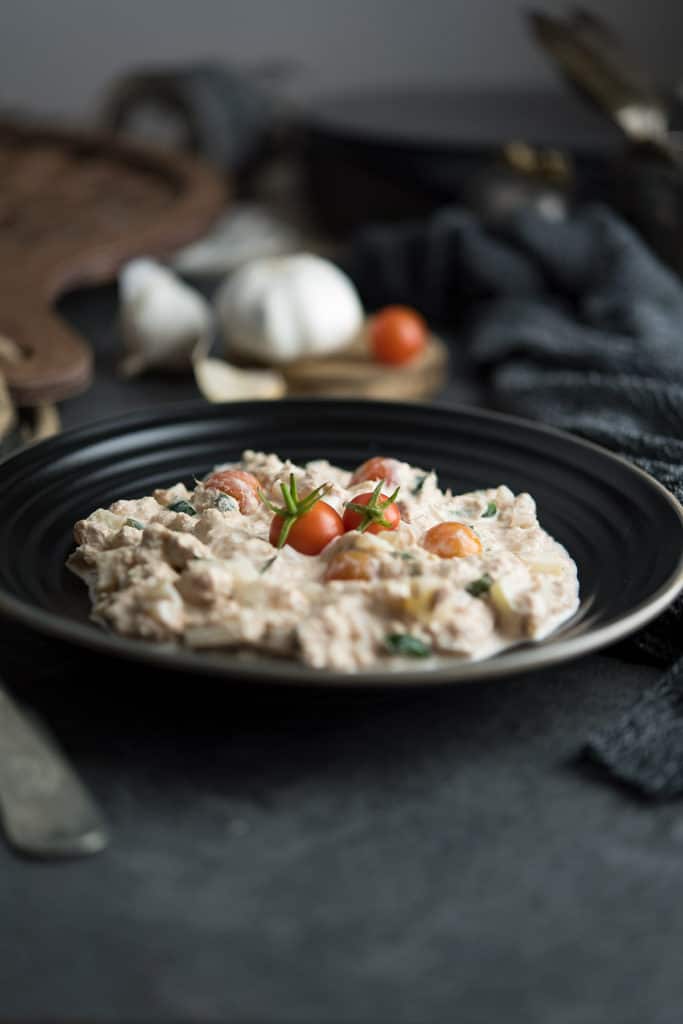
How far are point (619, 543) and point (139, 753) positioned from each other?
1.94ft

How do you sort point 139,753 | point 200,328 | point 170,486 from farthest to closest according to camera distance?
point 200,328 < point 170,486 < point 139,753

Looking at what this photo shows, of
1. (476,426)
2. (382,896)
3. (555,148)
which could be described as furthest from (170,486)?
(555,148)

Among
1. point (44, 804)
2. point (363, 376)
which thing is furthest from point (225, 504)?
point (363, 376)

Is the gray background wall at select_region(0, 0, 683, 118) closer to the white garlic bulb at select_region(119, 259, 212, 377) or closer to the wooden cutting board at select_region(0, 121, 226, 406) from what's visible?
the wooden cutting board at select_region(0, 121, 226, 406)

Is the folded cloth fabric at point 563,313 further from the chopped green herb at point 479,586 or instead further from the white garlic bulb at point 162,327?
the white garlic bulb at point 162,327

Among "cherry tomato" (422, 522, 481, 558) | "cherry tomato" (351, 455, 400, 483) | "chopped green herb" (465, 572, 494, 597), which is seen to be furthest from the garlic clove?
"chopped green herb" (465, 572, 494, 597)

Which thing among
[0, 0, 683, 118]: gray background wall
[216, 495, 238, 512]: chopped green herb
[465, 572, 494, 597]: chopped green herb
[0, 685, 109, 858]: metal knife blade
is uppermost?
[465, 572, 494, 597]: chopped green herb

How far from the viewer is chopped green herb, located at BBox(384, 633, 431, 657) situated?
1.18m

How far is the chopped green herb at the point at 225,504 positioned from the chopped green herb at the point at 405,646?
319 mm

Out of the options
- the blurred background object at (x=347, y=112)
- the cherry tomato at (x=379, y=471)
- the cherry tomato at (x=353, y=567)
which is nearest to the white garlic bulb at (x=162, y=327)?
the blurred background object at (x=347, y=112)

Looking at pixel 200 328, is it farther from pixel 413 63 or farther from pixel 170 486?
pixel 413 63

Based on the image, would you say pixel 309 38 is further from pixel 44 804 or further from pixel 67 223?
pixel 44 804

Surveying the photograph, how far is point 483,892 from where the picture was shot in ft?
3.56

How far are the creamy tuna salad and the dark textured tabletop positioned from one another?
0.20 feet
